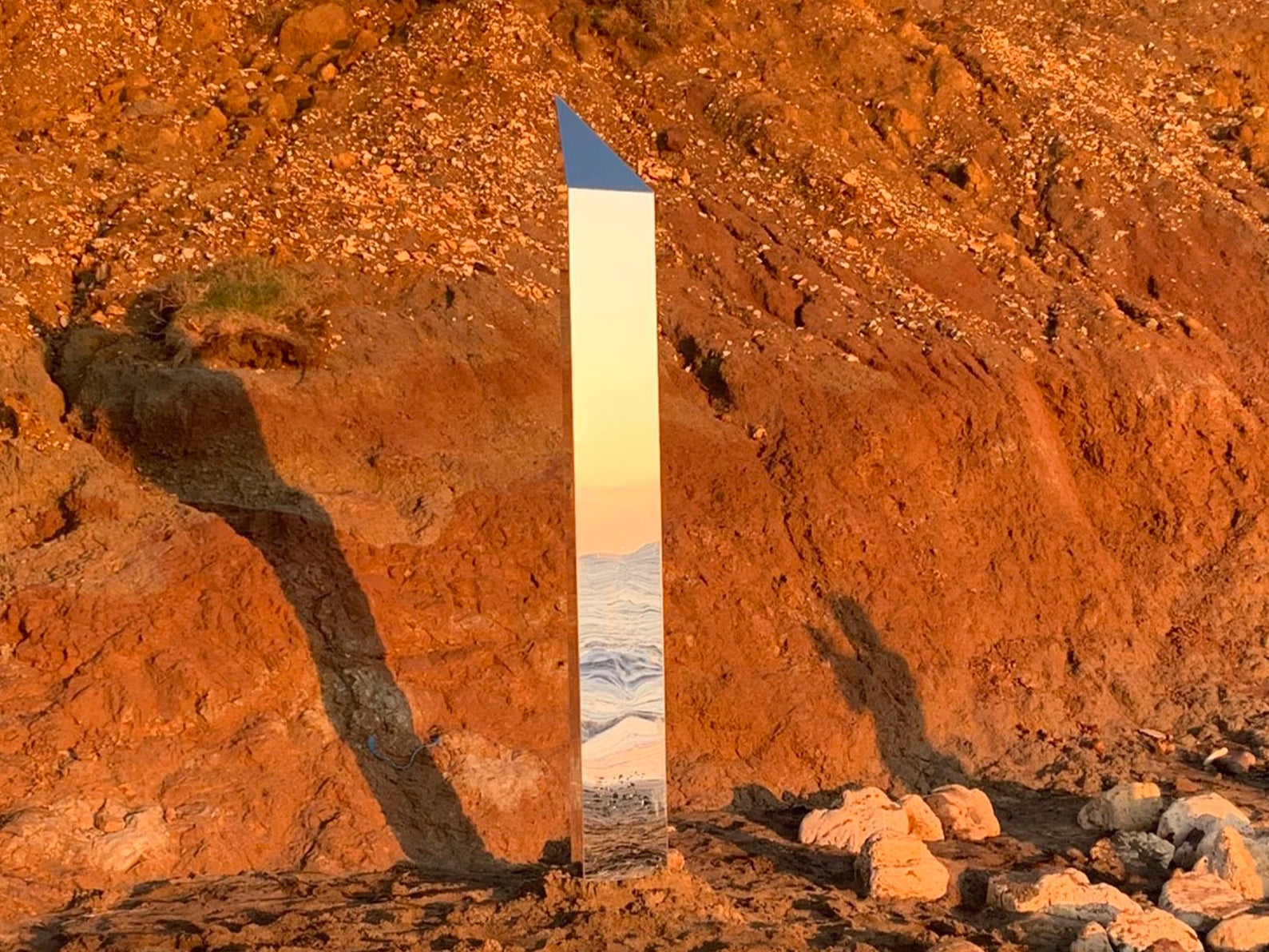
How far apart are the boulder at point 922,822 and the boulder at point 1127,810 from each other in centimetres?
96

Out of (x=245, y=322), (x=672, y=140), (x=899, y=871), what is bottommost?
(x=899, y=871)

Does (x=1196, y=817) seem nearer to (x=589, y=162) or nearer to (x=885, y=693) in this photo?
(x=885, y=693)

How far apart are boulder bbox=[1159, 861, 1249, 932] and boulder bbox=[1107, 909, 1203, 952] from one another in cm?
33

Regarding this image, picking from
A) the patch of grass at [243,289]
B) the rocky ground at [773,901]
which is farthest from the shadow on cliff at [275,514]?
the rocky ground at [773,901]

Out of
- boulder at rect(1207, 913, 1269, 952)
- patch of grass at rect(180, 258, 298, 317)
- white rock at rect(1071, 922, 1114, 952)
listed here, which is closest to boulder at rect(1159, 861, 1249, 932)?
boulder at rect(1207, 913, 1269, 952)

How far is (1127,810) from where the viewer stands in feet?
27.2

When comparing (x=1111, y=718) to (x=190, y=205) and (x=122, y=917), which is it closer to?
(x=122, y=917)

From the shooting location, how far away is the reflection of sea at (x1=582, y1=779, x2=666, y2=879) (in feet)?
20.8

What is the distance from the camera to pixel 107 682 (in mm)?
7715

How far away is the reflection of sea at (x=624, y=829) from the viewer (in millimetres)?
6332

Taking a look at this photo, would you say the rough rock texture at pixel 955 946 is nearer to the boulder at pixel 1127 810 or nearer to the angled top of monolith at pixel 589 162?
the boulder at pixel 1127 810

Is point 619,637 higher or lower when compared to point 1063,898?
higher

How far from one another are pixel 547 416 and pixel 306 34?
4.88 metres

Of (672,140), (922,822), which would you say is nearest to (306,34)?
(672,140)
